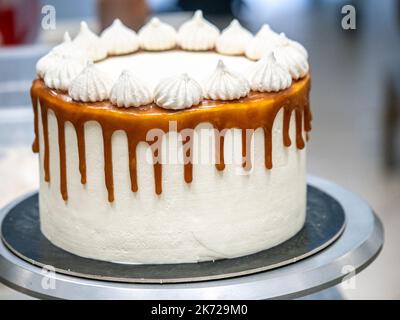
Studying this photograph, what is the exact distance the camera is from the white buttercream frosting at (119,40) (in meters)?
2.77

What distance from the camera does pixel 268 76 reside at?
2336mm

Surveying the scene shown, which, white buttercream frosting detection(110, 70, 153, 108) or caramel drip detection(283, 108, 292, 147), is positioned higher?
white buttercream frosting detection(110, 70, 153, 108)

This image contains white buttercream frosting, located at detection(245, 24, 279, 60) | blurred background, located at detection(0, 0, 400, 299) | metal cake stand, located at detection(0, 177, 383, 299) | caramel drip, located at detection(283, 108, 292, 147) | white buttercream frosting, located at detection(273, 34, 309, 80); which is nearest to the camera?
metal cake stand, located at detection(0, 177, 383, 299)

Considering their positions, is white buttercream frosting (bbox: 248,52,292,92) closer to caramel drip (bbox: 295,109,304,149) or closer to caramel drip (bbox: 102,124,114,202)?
caramel drip (bbox: 295,109,304,149)

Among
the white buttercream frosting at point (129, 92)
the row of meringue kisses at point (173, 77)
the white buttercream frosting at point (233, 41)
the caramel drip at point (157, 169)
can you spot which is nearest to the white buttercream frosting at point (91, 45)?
the row of meringue kisses at point (173, 77)

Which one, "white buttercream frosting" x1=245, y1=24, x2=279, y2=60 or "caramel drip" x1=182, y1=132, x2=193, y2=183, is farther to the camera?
"white buttercream frosting" x1=245, y1=24, x2=279, y2=60

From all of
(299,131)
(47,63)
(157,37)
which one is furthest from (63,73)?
(299,131)

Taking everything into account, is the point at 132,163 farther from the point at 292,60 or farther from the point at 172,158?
the point at 292,60

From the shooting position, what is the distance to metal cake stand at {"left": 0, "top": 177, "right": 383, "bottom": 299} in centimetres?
214

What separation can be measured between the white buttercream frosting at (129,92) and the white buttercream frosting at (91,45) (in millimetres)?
465

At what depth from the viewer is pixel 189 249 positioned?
91.3 inches

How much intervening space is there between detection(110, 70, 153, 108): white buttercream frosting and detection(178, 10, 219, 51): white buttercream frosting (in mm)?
600

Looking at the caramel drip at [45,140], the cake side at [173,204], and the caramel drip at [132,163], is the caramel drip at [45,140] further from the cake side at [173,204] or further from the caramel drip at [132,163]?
the caramel drip at [132,163]

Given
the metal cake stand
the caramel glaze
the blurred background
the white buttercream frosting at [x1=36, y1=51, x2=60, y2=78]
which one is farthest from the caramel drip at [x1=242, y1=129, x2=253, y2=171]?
the blurred background
